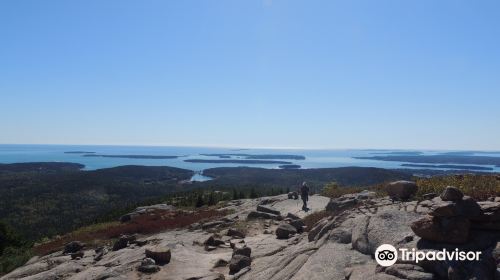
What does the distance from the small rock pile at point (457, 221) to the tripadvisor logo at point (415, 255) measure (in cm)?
61

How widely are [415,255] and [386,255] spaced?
3.16ft

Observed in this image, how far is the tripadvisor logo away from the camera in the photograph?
10.6 metres

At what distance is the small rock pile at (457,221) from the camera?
11.4 meters

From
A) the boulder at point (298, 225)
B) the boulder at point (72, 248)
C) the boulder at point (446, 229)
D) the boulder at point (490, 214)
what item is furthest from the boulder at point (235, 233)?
the boulder at point (490, 214)

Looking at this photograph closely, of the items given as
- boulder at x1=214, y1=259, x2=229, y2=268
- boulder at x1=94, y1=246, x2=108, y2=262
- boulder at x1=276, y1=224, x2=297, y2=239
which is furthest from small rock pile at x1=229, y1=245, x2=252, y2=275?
boulder at x1=94, y1=246, x2=108, y2=262

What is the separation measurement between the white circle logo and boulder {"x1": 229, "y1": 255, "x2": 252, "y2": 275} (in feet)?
18.7

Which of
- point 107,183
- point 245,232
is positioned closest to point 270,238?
point 245,232

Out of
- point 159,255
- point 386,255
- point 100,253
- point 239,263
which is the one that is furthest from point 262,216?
point 386,255

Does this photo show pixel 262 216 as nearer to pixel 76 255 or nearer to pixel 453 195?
pixel 76 255

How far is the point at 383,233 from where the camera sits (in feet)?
43.9

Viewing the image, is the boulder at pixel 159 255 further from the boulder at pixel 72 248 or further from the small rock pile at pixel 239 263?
the boulder at pixel 72 248

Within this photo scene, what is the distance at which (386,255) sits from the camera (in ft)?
39.2

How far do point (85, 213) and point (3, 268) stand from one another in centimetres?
8696

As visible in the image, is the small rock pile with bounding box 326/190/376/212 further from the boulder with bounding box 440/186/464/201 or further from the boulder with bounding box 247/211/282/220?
the boulder with bounding box 440/186/464/201
